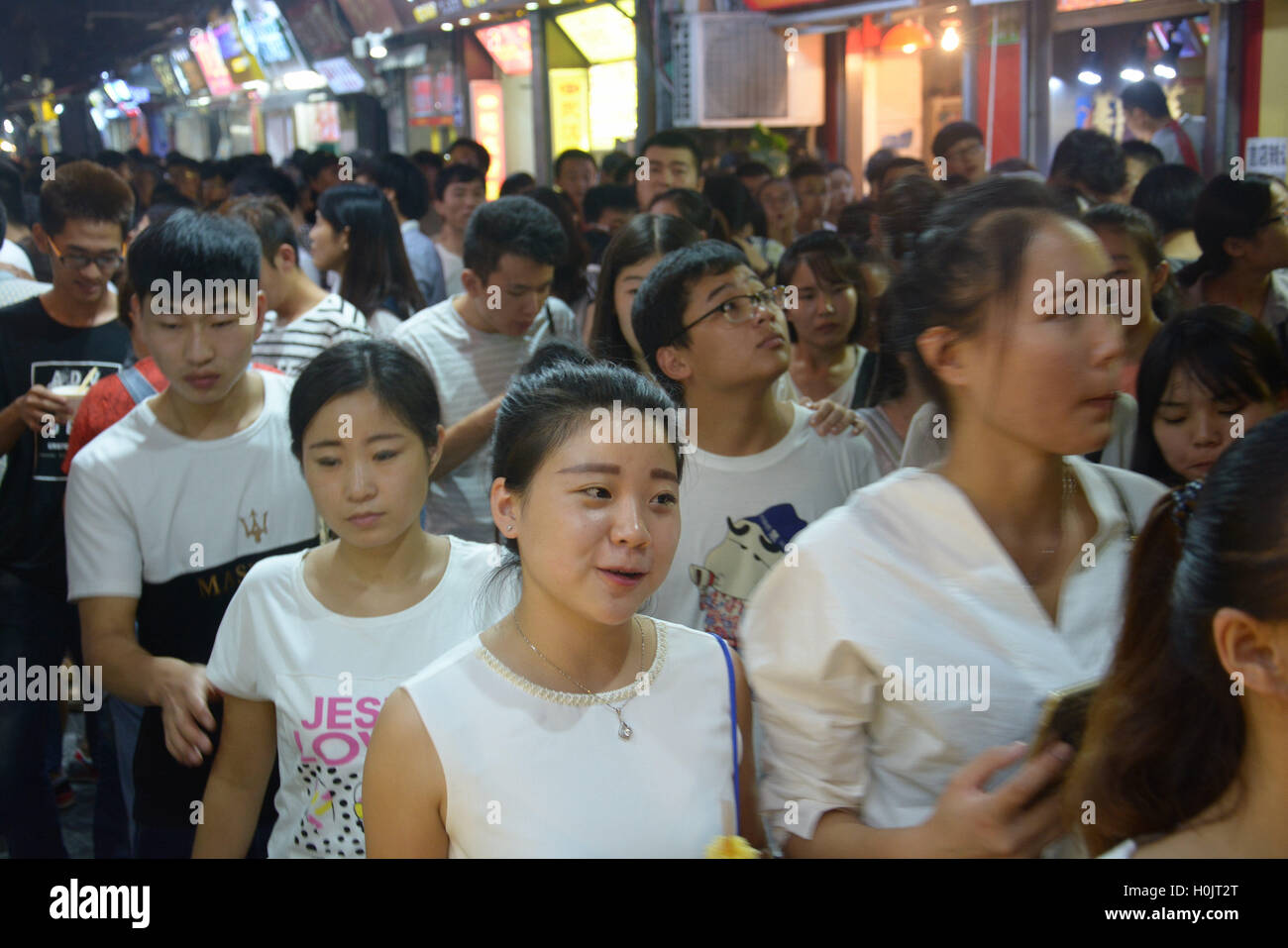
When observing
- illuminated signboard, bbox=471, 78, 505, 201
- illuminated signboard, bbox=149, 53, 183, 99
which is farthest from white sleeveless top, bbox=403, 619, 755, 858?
illuminated signboard, bbox=149, 53, 183, 99

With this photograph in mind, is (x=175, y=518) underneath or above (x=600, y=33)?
underneath

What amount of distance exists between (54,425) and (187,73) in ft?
58.4

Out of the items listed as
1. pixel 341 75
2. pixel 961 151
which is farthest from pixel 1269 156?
pixel 341 75

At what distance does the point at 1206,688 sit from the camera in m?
1.16

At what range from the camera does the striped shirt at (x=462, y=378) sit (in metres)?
3.03

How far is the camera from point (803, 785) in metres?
1.37

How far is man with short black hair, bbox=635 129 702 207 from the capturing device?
541 centimetres

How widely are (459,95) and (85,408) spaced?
10.3 meters

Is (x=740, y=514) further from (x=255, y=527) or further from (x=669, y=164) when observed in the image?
(x=669, y=164)

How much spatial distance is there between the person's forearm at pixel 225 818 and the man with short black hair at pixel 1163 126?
18.2ft

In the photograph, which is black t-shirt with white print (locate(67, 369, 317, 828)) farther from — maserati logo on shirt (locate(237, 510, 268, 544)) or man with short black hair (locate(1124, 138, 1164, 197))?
man with short black hair (locate(1124, 138, 1164, 197))

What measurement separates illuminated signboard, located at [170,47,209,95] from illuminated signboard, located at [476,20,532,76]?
8.17 m

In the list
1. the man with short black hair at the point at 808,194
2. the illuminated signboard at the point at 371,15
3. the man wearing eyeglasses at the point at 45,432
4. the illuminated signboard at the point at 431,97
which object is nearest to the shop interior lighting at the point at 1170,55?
the man with short black hair at the point at 808,194

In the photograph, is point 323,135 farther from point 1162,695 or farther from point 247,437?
point 1162,695
